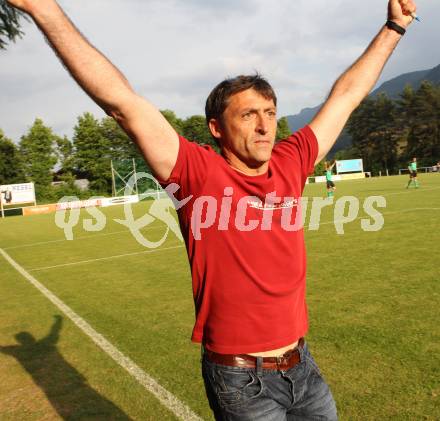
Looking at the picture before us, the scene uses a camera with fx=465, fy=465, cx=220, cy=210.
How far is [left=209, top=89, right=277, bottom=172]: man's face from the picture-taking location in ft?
7.48

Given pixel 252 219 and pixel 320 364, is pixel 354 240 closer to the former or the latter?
pixel 320 364

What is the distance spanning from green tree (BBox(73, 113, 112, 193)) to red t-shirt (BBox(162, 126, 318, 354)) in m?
68.0

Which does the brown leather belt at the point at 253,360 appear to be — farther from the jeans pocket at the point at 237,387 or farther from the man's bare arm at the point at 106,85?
the man's bare arm at the point at 106,85

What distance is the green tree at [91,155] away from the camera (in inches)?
2692

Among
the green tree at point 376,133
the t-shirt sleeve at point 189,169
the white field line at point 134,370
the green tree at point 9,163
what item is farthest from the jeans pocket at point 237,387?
the green tree at point 376,133

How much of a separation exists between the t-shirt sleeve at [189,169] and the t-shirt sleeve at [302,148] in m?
0.68

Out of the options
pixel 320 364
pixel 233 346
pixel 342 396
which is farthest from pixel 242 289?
pixel 320 364

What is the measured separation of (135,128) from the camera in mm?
1993

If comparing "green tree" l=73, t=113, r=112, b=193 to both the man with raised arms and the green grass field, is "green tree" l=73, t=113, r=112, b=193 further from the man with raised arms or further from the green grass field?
the man with raised arms

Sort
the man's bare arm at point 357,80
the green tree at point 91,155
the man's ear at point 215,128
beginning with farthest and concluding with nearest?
the green tree at point 91,155 → the man's bare arm at point 357,80 → the man's ear at point 215,128

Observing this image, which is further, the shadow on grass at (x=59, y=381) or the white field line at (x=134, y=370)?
the shadow on grass at (x=59, y=381)

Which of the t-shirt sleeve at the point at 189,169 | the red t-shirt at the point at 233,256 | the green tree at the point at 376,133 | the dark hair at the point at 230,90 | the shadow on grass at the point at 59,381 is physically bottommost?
the shadow on grass at the point at 59,381

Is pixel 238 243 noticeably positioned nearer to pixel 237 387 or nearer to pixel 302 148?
pixel 237 387

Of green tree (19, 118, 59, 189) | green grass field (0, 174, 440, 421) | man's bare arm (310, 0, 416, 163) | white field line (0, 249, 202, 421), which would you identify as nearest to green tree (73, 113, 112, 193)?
green tree (19, 118, 59, 189)
